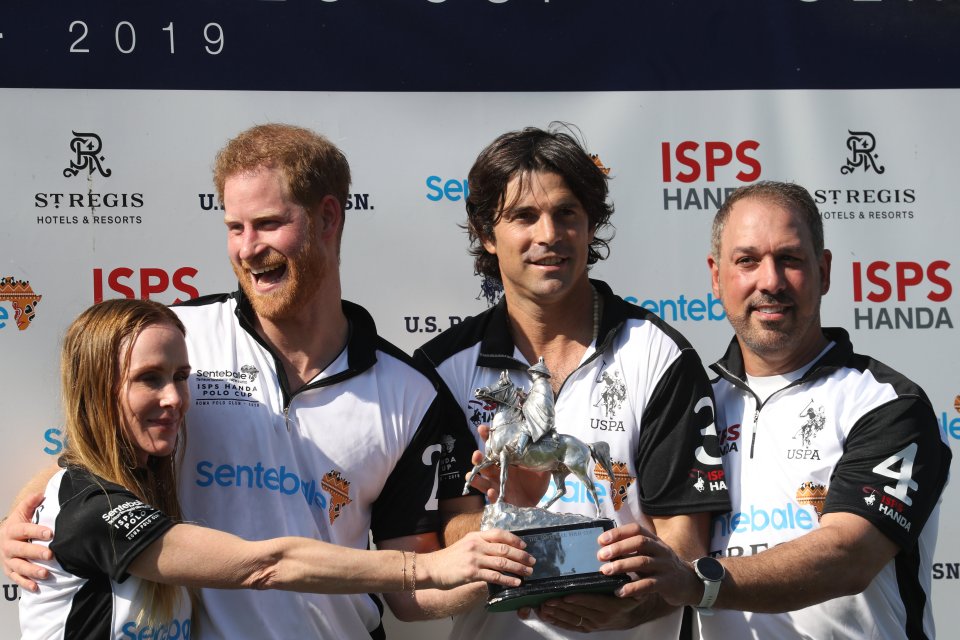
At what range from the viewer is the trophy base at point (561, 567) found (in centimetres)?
262

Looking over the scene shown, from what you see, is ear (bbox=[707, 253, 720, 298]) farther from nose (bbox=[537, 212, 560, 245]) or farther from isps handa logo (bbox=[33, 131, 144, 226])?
isps handa logo (bbox=[33, 131, 144, 226])

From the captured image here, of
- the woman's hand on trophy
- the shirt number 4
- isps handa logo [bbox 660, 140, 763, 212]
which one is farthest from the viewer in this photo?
isps handa logo [bbox 660, 140, 763, 212]

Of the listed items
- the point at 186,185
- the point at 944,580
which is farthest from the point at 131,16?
the point at 944,580

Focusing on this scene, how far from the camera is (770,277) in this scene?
318 cm

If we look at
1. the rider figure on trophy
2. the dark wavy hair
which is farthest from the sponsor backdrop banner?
the rider figure on trophy

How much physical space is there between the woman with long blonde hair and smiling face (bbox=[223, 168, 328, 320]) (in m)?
0.36

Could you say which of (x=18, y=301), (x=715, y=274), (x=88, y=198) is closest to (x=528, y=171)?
(x=715, y=274)

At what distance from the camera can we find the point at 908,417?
3082mm

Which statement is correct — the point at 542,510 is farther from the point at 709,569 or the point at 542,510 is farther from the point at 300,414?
the point at 300,414

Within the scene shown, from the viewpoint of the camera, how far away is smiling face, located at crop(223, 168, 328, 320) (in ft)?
9.96

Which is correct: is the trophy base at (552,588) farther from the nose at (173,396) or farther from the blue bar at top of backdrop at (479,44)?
the blue bar at top of backdrop at (479,44)

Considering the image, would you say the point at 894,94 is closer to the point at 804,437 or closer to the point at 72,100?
the point at 804,437

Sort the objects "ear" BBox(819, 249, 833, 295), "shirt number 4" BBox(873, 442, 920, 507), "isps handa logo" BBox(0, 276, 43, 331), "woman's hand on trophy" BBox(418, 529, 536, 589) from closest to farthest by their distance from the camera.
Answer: "woman's hand on trophy" BBox(418, 529, 536, 589)
"shirt number 4" BBox(873, 442, 920, 507)
"ear" BBox(819, 249, 833, 295)
"isps handa logo" BBox(0, 276, 43, 331)

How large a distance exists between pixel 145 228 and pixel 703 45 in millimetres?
2186
